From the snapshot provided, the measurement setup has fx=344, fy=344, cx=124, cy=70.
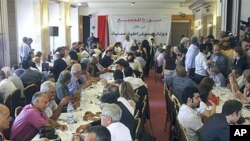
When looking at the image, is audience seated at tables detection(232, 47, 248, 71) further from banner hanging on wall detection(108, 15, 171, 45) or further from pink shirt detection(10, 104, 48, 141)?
banner hanging on wall detection(108, 15, 171, 45)

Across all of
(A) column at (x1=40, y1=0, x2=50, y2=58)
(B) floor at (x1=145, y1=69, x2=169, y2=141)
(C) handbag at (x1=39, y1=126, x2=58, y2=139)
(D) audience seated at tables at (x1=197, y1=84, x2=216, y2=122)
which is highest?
(A) column at (x1=40, y1=0, x2=50, y2=58)

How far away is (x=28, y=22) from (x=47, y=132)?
8.68 metres

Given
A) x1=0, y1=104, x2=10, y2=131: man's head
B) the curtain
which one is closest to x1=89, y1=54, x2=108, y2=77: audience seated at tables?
x1=0, y1=104, x2=10, y2=131: man's head

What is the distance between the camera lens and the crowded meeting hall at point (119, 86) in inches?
136

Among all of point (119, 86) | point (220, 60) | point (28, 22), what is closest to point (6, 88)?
point (119, 86)

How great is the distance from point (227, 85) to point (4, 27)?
5.62 m

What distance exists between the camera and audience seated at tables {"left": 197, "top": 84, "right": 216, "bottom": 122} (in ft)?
13.8

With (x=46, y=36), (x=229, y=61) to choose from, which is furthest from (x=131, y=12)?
(x=229, y=61)

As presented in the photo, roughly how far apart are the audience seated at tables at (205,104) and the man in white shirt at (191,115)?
0.21 m

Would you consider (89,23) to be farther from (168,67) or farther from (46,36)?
(168,67)

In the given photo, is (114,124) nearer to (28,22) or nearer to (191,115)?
(191,115)

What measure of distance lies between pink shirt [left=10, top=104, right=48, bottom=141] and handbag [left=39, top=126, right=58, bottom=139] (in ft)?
0.27

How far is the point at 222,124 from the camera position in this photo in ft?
10.2

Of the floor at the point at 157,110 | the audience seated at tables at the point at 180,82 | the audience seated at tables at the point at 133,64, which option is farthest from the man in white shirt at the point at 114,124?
the audience seated at tables at the point at 133,64
